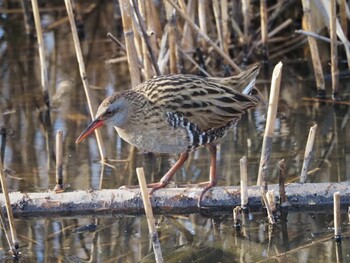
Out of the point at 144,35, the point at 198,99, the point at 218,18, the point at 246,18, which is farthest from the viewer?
the point at 246,18

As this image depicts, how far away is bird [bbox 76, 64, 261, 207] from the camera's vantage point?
18.9ft

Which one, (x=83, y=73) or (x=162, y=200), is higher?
(x=83, y=73)

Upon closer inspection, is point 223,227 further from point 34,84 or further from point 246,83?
point 34,84

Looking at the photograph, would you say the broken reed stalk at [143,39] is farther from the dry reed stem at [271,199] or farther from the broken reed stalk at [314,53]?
the dry reed stem at [271,199]

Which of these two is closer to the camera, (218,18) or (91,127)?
(91,127)

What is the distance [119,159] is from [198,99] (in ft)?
4.82

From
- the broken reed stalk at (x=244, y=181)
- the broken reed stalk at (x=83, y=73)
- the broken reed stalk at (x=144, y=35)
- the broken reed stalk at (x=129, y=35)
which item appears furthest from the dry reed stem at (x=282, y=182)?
the broken reed stalk at (x=144, y=35)

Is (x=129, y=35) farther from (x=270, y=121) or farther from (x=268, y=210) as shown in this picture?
(x=268, y=210)

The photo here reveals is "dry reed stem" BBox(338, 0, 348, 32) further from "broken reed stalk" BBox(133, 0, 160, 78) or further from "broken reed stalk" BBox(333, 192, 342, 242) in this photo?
"broken reed stalk" BBox(333, 192, 342, 242)

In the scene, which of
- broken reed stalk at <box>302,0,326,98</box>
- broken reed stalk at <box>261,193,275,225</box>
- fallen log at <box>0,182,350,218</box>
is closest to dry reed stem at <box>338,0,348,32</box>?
broken reed stalk at <box>302,0,326,98</box>

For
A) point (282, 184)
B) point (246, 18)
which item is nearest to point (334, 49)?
point (246, 18)

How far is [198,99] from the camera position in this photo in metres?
5.86

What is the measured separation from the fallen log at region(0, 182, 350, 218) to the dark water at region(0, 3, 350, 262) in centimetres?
7

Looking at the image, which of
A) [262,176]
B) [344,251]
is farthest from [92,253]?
[344,251]
